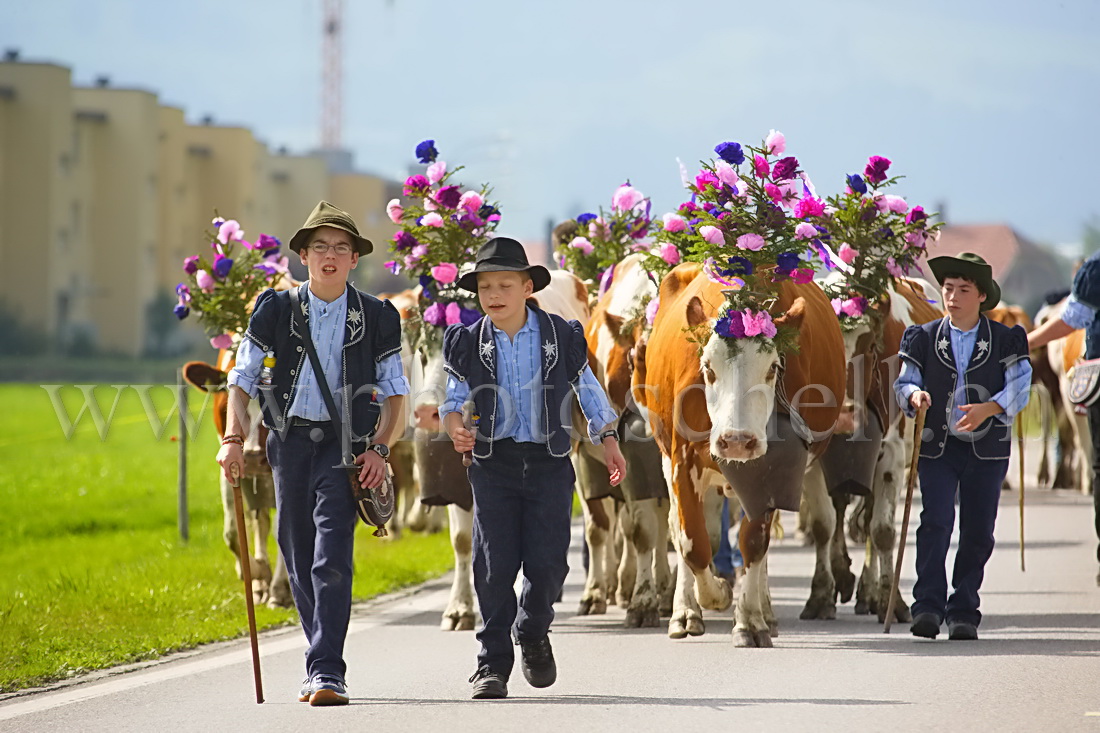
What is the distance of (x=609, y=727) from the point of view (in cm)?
749

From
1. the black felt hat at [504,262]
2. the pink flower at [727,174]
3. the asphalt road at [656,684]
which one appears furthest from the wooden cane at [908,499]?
the black felt hat at [504,262]

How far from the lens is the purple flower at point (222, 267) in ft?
43.6

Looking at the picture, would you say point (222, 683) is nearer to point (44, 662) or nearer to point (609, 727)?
point (44, 662)

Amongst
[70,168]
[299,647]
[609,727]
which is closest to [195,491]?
[299,647]

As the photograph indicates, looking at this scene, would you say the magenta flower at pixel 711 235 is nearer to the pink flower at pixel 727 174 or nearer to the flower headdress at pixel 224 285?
the pink flower at pixel 727 174

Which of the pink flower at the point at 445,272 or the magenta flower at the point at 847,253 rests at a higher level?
the magenta flower at the point at 847,253

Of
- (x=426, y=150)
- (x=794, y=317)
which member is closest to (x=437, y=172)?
(x=426, y=150)

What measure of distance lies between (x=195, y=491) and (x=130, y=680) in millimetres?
15950

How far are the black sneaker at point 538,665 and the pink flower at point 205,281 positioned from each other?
5897 millimetres

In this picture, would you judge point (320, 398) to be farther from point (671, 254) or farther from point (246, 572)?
point (671, 254)

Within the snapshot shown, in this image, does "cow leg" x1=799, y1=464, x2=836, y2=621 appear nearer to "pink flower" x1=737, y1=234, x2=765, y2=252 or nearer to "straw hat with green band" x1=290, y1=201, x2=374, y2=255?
"pink flower" x1=737, y1=234, x2=765, y2=252

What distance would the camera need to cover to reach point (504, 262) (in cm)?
851

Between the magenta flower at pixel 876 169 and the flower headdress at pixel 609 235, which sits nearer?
the magenta flower at pixel 876 169

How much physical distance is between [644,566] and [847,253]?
2.72 m
